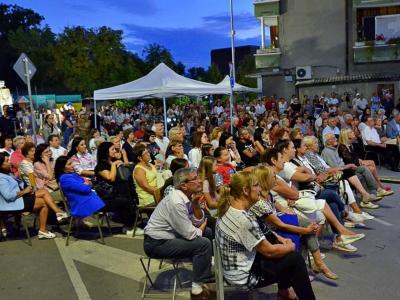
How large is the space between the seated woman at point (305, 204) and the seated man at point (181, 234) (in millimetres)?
1387


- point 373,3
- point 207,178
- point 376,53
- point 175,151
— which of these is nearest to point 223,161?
point 207,178

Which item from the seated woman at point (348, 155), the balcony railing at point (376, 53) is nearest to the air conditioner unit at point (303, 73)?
the balcony railing at point (376, 53)

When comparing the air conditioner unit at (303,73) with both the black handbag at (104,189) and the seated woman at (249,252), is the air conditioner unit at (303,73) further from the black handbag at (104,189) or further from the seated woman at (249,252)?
the seated woman at (249,252)

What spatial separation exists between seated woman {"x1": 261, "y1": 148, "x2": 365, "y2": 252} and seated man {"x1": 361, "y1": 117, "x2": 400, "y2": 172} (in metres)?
6.40

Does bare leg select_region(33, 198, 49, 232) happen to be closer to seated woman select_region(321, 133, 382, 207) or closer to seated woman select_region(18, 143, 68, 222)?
seated woman select_region(18, 143, 68, 222)

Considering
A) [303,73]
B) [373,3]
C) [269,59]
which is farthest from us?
[269,59]

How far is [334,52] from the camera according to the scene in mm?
27031

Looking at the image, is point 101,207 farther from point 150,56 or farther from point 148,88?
point 150,56

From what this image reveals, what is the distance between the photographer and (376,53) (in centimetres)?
2516

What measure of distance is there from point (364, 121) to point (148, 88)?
6.05 metres

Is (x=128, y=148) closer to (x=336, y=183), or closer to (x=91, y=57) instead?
(x=336, y=183)

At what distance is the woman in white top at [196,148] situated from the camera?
8.16 meters

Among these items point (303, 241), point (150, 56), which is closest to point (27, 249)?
point (303, 241)

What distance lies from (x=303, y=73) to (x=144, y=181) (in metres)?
22.5
